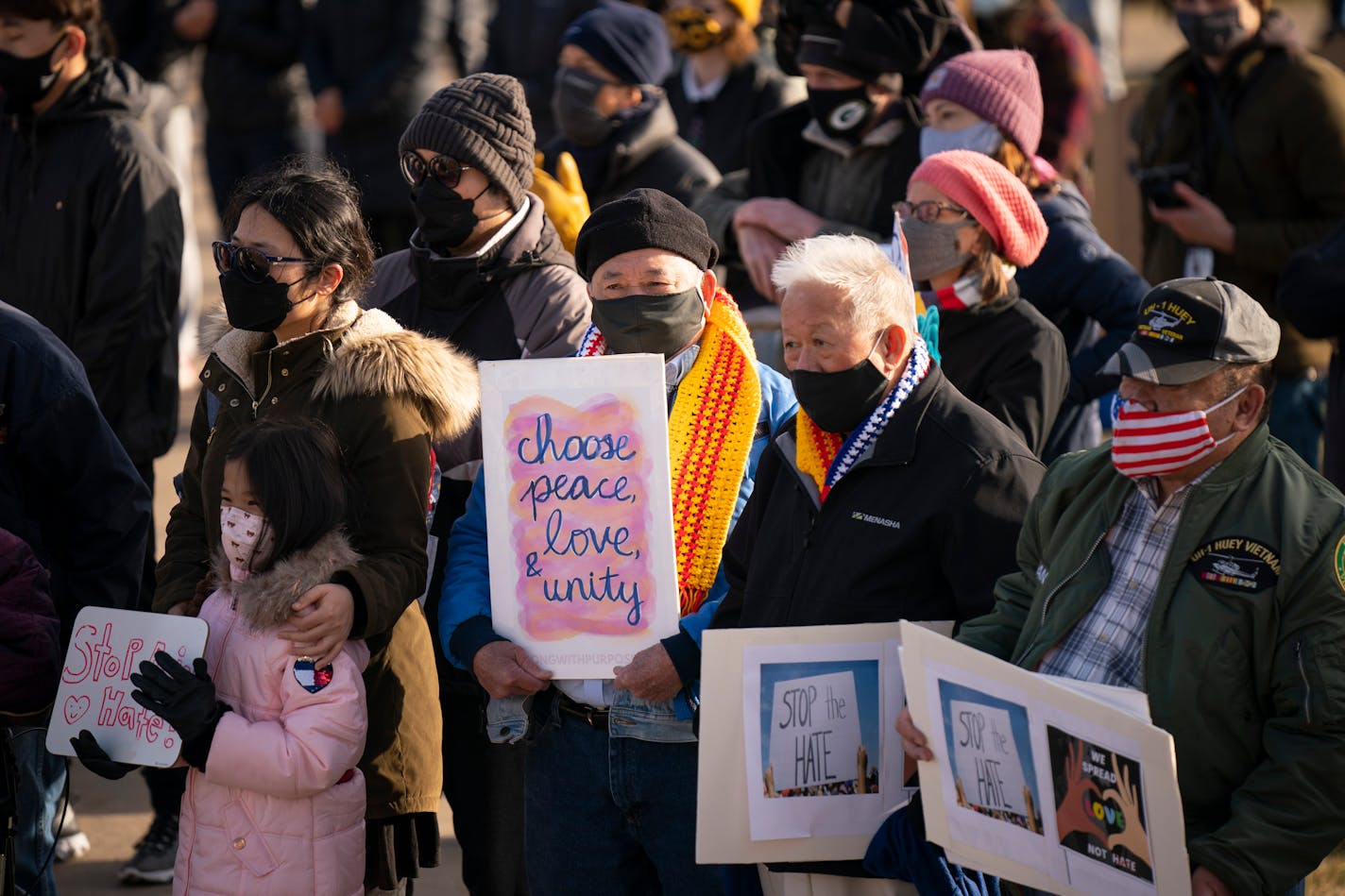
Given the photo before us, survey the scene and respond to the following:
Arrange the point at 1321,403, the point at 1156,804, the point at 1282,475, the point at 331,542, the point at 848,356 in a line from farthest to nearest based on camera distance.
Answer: the point at 1321,403, the point at 331,542, the point at 848,356, the point at 1282,475, the point at 1156,804

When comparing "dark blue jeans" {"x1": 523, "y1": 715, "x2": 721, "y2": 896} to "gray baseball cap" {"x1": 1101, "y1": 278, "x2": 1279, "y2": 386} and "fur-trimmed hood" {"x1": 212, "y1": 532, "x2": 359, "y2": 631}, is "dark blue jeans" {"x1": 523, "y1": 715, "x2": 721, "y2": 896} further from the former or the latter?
"gray baseball cap" {"x1": 1101, "y1": 278, "x2": 1279, "y2": 386}

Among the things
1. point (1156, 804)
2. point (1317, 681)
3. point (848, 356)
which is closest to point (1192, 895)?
point (1156, 804)

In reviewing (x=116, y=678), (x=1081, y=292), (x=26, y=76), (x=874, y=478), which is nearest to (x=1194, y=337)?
(x=874, y=478)

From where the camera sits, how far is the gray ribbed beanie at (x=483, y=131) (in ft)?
15.1

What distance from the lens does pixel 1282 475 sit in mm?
3129

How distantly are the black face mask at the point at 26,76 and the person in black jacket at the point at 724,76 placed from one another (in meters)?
2.63

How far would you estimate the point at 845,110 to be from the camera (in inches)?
225

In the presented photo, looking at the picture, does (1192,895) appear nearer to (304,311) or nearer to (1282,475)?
(1282,475)

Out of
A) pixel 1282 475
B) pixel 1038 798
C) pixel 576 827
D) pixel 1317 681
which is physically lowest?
pixel 576 827

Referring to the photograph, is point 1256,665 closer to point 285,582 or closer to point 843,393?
point 843,393

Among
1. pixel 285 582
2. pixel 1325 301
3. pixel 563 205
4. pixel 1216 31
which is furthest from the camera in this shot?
pixel 1216 31

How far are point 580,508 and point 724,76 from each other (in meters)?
4.12

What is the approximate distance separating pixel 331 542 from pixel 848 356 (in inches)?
46.6

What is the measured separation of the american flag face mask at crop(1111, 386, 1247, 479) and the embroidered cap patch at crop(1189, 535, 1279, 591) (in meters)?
0.17
